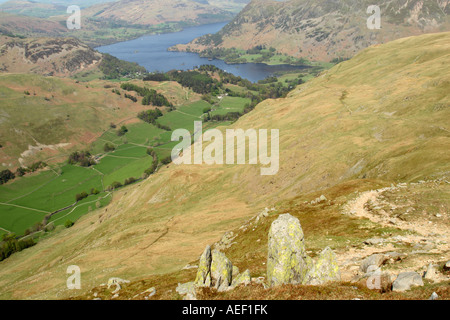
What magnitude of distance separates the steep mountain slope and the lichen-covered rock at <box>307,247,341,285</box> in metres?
22.5

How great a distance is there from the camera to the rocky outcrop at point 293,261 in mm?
26406

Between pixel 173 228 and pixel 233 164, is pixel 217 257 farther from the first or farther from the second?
pixel 233 164

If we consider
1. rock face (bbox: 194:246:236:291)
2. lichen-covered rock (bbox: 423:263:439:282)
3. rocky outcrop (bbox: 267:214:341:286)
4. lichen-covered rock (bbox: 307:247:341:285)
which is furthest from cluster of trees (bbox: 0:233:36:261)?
lichen-covered rock (bbox: 423:263:439:282)

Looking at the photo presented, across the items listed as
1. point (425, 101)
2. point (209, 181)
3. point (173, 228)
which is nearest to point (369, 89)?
point (425, 101)

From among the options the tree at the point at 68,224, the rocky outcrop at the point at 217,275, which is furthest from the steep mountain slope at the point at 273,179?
the rocky outcrop at the point at 217,275

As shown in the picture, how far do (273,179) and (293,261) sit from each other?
7451 centimetres

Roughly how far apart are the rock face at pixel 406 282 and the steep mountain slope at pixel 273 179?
25316 millimetres

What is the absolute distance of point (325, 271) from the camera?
26.3 metres

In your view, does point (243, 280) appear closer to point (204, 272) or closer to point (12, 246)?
point (204, 272)

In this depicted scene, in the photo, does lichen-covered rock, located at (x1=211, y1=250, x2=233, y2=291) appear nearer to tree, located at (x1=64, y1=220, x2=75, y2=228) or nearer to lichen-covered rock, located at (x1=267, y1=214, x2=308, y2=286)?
lichen-covered rock, located at (x1=267, y1=214, x2=308, y2=286)

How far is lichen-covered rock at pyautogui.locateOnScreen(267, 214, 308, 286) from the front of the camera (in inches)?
1072

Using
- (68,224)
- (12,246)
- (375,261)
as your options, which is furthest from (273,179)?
(12,246)

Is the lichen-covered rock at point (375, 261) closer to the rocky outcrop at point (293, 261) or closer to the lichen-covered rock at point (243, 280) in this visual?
the rocky outcrop at point (293, 261)

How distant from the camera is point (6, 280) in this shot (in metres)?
99.5
